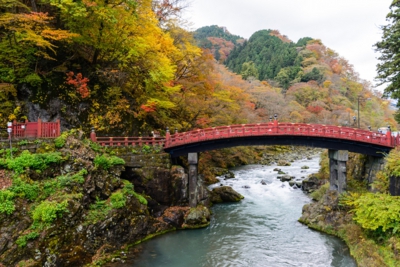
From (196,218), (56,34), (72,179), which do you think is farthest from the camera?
(196,218)

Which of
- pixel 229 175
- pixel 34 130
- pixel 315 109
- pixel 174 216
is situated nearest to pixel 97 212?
pixel 174 216

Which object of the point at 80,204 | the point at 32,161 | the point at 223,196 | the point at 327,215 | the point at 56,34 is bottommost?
the point at 223,196

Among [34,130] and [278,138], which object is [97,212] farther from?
[278,138]

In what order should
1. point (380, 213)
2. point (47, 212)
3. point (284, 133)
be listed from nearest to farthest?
1. point (47, 212)
2. point (380, 213)
3. point (284, 133)

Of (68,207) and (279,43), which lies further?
(279,43)

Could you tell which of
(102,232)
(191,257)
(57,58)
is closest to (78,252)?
(102,232)

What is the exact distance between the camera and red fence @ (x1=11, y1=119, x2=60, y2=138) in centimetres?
1700

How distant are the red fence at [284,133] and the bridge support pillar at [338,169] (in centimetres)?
154

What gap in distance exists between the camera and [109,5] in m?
22.0

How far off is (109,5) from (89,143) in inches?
427

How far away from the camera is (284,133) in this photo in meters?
21.7

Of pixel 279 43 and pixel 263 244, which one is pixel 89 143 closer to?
pixel 263 244

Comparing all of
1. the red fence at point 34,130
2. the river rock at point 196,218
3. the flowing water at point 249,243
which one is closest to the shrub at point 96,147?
the red fence at point 34,130

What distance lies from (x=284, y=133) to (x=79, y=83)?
1633 cm
